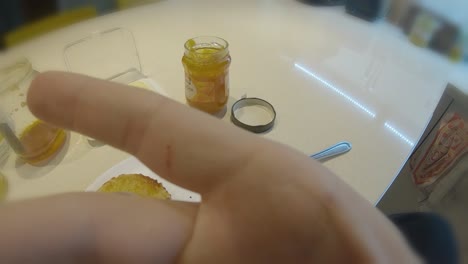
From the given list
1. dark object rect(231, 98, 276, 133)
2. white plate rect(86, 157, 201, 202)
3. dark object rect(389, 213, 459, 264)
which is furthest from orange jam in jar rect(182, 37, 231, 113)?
dark object rect(389, 213, 459, 264)

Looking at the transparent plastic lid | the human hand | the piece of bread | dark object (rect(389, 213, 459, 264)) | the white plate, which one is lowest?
the white plate

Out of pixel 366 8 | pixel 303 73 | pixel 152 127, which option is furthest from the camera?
pixel 366 8

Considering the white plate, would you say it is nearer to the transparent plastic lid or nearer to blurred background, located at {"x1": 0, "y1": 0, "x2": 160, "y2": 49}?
the transparent plastic lid

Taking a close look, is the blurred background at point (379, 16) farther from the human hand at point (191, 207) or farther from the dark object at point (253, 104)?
the human hand at point (191, 207)

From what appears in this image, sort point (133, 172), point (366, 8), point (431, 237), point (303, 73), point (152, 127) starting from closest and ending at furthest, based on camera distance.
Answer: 1. point (152, 127)
2. point (431, 237)
3. point (133, 172)
4. point (303, 73)
5. point (366, 8)

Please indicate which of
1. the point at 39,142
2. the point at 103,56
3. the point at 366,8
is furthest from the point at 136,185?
the point at 366,8

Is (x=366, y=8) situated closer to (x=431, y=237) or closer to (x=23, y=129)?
(x=431, y=237)

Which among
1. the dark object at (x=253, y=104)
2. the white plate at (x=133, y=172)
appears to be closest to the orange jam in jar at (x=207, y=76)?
the dark object at (x=253, y=104)
